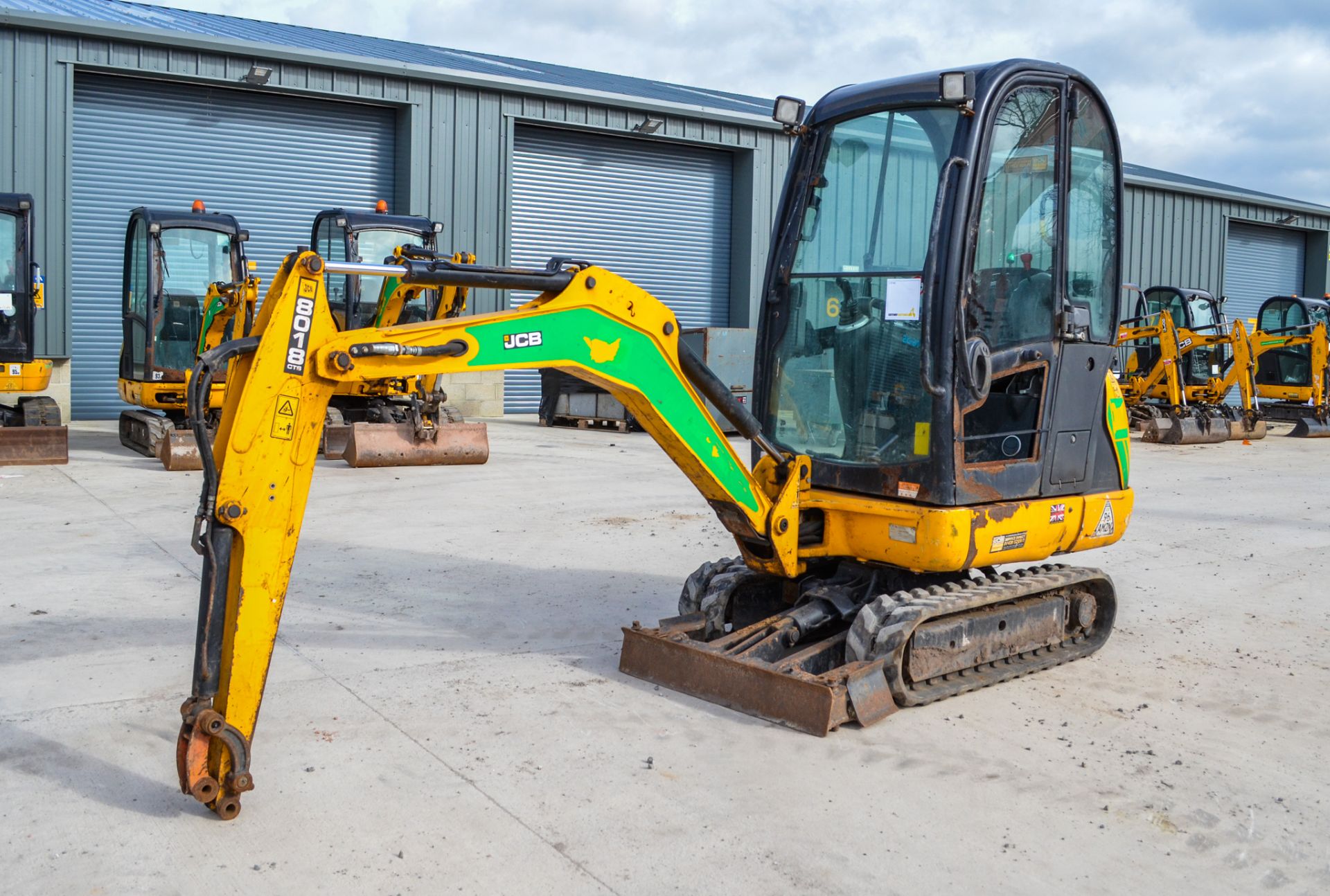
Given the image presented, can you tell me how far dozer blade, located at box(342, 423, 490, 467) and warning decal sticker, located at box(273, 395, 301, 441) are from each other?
963 centimetres

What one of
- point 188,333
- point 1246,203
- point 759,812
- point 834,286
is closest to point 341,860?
point 759,812

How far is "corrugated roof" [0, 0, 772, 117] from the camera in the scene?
21.0 metres

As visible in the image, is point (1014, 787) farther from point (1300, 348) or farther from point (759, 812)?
point (1300, 348)

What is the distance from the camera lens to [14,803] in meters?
4.22

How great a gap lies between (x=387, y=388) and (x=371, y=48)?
1240cm

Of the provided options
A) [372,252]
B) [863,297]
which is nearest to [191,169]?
[372,252]

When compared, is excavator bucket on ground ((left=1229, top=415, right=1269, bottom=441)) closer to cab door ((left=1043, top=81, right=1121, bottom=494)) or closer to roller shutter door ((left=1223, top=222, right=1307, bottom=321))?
roller shutter door ((left=1223, top=222, right=1307, bottom=321))

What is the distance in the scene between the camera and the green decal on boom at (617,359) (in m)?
4.59

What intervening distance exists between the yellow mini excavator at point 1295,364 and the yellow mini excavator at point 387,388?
1534cm

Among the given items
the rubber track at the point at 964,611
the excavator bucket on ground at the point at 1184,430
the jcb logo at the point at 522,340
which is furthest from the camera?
the excavator bucket on ground at the point at 1184,430

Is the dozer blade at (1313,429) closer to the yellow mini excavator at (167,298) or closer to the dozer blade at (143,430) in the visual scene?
the yellow mini excavator at (167,298)

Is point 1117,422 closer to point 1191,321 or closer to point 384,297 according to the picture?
point 384,297

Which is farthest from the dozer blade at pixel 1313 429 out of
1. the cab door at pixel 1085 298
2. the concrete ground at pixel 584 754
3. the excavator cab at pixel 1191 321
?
the cab door at pixel 1085 298

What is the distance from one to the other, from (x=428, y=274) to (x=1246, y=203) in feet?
110
